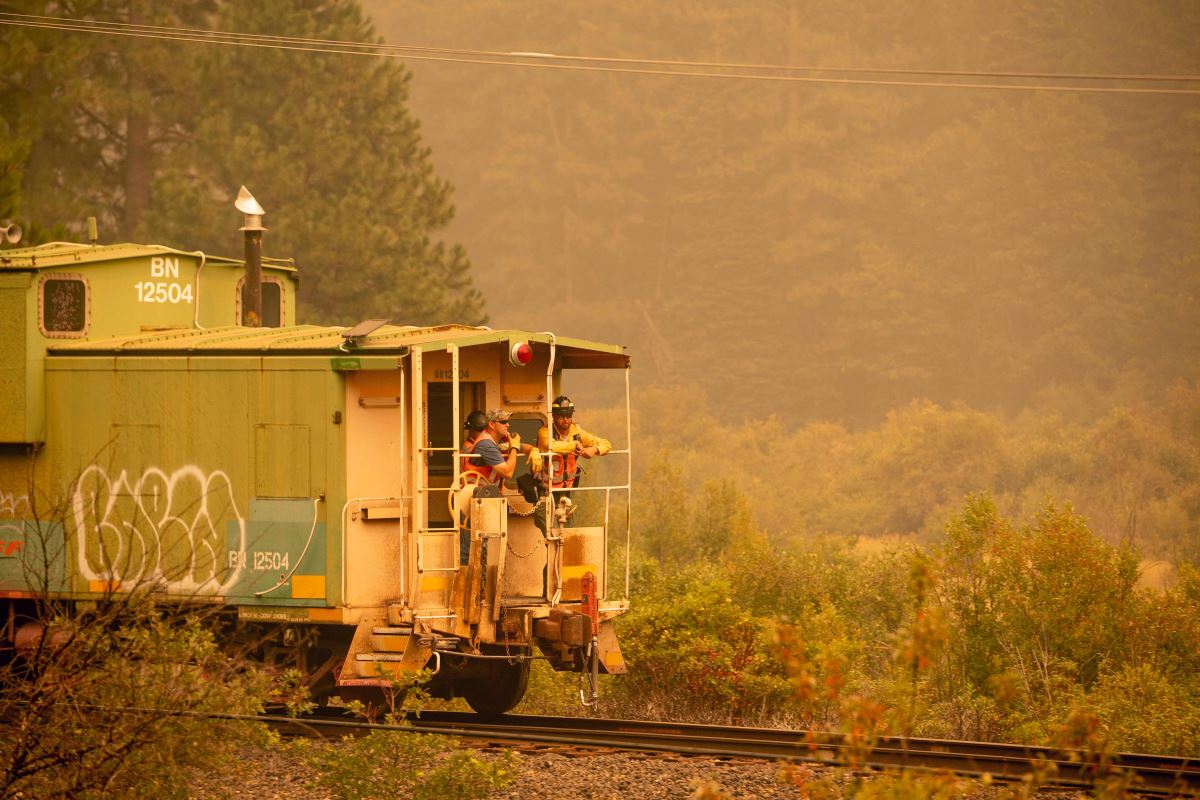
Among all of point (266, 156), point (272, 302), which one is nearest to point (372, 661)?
point (272, 302)

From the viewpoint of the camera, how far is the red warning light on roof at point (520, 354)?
44.9 feet

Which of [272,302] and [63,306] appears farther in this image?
[272,302]

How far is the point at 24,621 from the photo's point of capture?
14.7 m

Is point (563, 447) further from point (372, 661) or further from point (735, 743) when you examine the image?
point (735, 743)

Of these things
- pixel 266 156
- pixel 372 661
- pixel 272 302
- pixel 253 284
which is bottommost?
pixel 372 661

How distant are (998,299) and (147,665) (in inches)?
2716

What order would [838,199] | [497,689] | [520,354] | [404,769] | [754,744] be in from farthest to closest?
[838,199], [497,689], [520,354], [754,744], [404,769]

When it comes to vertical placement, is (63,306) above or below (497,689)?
above

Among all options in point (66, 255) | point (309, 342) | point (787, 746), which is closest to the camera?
point (787, 746)

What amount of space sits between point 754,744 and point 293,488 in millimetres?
4192

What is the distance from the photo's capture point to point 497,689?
15031 mm

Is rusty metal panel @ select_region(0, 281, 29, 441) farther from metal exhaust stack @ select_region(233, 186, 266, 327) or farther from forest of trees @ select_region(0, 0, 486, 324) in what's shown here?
forest of trees @ select_region(0, 0, 486, 324)

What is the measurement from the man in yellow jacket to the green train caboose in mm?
356

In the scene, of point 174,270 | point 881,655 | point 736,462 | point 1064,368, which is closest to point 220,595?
point 174,270
